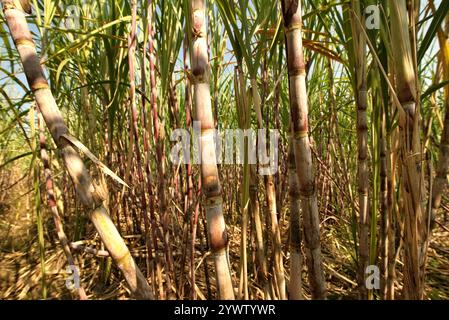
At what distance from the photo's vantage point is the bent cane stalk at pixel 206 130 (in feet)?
1.33

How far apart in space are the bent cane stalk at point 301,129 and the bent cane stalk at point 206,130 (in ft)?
0.42

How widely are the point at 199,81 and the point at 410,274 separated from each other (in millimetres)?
460

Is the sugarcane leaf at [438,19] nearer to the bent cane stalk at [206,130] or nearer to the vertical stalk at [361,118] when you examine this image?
the vertical stalk at [361,118]

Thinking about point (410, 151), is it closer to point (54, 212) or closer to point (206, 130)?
point (206, 130)

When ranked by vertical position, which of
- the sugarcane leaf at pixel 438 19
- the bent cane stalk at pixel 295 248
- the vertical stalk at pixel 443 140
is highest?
the sugarcane leaf at pixel 438 19

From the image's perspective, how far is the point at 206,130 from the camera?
0.41 metres

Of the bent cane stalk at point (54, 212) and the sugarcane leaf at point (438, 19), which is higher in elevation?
the sugarcane leaf at point (438, 19)

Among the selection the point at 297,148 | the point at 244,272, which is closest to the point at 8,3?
the point at 297,148

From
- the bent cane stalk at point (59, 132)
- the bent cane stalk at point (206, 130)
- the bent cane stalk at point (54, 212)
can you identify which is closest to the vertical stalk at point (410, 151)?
the bent cane stalk at point (206, 130)

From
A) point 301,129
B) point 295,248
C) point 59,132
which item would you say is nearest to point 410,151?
point 301,129

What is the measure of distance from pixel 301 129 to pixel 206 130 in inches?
5.8

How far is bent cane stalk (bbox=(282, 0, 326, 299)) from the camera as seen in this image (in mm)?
412

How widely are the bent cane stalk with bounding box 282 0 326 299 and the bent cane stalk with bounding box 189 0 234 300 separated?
13cm
